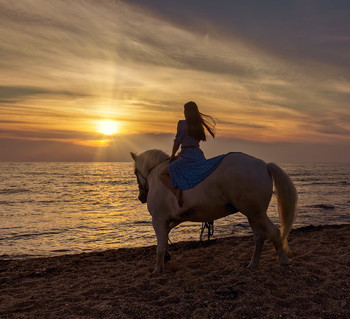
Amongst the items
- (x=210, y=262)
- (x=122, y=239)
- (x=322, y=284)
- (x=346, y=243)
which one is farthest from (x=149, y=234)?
(x=322, y=284)

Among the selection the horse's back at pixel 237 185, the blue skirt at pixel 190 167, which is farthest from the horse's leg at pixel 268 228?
the blue skirt at pixel 190 167

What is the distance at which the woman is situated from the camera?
5500 millimetres

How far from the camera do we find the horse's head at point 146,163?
21.4 ft

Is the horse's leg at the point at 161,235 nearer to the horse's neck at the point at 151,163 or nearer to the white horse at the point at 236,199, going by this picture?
the white horse at the point at 236,199

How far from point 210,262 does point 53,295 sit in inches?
138

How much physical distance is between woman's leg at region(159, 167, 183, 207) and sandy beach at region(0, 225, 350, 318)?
4.98ft

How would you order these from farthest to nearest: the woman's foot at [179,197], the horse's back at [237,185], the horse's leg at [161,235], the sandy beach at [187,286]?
the horse's leg at [161,235] < the woman's foot at [179,197] < the horse's back at [237,185] < the sandy beach at [187,286]

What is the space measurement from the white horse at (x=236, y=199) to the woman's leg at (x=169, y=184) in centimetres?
9

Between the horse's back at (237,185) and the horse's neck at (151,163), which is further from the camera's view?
A: the horse's neck at (151,163)

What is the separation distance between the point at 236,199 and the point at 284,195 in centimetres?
102

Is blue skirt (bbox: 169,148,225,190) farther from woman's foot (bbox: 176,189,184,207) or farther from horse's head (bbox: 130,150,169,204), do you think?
horse's head (bbox: 130,150,169,204)

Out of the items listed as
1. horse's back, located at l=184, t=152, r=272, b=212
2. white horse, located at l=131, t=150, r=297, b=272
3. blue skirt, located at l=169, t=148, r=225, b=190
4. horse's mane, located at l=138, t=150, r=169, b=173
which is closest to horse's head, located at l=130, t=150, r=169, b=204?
horse's mane, located at l=138, t=150, r=169, b=173

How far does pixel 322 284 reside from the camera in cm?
487

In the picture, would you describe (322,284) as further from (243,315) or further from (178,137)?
(178,137)
